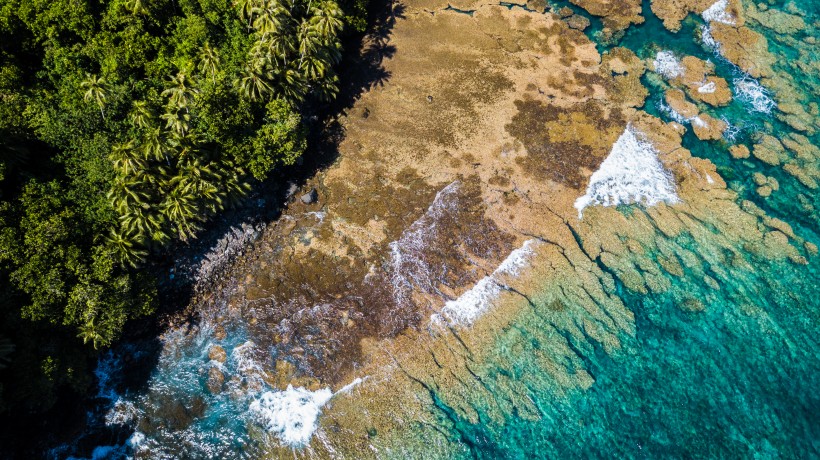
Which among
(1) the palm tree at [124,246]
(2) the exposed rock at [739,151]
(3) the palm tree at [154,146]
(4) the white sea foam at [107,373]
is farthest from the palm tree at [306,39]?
(2) the exposed rock at [739,151]

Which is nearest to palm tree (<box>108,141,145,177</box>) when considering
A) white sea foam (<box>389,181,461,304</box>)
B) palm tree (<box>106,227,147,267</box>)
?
palm tree (<box>106,227,147,267</box>)

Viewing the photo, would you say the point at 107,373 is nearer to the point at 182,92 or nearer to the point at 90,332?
the point at 90,332

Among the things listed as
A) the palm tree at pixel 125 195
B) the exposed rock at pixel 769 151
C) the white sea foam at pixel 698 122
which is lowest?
the exposed rock at pixel 769 151

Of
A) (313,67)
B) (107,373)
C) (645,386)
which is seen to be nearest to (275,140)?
(313,67)

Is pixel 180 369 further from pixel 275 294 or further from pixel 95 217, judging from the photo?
pixel 95 217

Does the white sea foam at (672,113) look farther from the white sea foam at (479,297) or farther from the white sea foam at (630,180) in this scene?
the white sea foam at (479,297)

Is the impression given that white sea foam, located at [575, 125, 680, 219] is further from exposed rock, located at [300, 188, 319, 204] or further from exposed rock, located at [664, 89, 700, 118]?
exposed rock, located at [300, 188, 319, 204]
